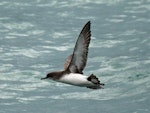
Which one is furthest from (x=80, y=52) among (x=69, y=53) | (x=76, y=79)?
(x=69, y=53)

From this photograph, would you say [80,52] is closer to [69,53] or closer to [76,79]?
[76,79]

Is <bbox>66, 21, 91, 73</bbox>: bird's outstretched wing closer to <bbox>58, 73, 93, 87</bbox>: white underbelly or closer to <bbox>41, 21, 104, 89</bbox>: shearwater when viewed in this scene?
<bbox>41, 21, 104, 89</bbox>: shearwater

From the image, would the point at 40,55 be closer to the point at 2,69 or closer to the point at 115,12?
the point at 2,69

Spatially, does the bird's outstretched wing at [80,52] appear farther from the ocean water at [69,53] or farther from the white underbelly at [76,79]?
the ocean water at [69,53]

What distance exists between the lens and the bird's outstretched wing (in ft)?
59.6

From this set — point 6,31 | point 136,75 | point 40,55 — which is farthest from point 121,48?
point 6,31

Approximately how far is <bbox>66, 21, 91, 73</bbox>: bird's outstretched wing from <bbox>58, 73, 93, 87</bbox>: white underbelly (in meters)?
0.31

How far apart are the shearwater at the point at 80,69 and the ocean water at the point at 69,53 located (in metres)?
11.9

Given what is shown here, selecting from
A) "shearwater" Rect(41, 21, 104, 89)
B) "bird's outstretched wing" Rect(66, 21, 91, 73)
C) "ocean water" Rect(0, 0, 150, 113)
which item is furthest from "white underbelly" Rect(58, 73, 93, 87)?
"ocean water" Rect(0, 0, 150, 113)

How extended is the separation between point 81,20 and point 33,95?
6052 mm

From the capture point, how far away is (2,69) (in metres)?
31.5

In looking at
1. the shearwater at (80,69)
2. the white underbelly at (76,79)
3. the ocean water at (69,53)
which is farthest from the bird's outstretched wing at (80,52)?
the ocean water at (69,53)

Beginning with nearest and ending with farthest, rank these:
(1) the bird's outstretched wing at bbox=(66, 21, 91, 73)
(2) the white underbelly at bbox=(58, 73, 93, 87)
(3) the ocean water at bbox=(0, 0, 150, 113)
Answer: (2) the white underbelly at bbox=(58, 73, 93, 87)
(1) the bird's outstretched wing at bbox=(66, 21, 91, 73)
(3) the ocean water at bbox=(0, 0, 150, 113)

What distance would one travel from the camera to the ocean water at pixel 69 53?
1201 inches
